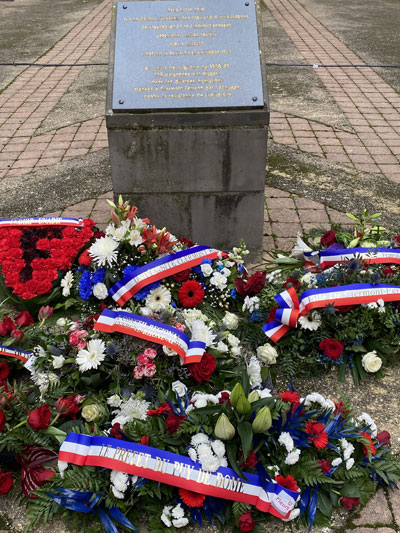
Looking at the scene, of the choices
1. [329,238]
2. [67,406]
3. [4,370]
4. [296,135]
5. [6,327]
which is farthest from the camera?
[296,135]

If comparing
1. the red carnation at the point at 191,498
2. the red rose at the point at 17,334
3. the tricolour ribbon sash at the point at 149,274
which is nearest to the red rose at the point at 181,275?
the tricolour ribbon sash at the point at 149,274

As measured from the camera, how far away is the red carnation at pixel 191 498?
6.11ft

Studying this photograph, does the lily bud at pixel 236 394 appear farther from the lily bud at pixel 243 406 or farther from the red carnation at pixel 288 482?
the red carnation at pixel 288 482

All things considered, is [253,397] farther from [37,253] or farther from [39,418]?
[37,253]

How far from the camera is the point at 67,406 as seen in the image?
2.13m

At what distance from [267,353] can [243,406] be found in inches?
26.0

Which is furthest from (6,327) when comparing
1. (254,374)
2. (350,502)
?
(350,502)

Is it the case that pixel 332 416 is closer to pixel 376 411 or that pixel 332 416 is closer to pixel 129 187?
pixel 376 411

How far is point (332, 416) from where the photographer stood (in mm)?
2145

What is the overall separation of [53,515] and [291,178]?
3.57 meters

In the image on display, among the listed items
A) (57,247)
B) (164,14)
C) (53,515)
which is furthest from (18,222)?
(53,515)

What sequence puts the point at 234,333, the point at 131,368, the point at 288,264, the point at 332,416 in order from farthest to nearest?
the point at 288,264 < the point at 234,333 < the point at 131,368 < the point at 332,416

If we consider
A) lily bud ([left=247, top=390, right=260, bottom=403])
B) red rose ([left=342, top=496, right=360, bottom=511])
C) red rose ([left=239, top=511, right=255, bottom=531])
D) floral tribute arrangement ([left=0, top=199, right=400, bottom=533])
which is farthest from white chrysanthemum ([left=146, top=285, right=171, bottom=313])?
red rose ([left=342, top=496, right=360, bottom=511])

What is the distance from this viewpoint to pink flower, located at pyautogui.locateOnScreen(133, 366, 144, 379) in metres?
2.24
